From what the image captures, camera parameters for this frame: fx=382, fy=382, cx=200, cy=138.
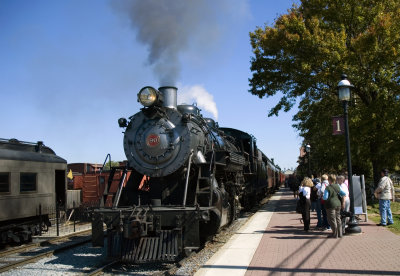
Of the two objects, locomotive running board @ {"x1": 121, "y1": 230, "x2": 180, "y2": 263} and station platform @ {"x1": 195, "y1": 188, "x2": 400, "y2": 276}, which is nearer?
station platform @ {"x1": 195, "y1": 188, "x2": 400, "y2": 276}

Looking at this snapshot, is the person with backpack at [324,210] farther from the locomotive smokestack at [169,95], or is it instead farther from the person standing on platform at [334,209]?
the locomotive smokestack at [169,95]

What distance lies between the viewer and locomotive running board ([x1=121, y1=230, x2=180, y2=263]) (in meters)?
7.37

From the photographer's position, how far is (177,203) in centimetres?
887

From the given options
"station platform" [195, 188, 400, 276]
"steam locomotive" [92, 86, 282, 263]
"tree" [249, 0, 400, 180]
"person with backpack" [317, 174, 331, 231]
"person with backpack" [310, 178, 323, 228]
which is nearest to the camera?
"station platform" [195, 188, 400, 276]

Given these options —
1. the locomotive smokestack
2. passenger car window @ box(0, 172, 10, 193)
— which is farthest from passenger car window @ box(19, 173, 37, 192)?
the locomotive smokestack

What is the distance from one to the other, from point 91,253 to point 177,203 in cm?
268

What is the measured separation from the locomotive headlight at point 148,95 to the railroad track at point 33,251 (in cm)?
447

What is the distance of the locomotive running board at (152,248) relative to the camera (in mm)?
7367

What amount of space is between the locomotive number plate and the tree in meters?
9.44

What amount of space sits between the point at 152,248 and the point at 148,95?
3.42 meters

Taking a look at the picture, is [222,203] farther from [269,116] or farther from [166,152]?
[269,116]

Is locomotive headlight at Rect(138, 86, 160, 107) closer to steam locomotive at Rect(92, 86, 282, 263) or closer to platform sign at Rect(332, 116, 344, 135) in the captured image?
steam locomotive at Rect(92, 86, 282, 263)

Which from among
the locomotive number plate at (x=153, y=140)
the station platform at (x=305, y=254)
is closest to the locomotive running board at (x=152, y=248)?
the station platform at (x=305, y=254)

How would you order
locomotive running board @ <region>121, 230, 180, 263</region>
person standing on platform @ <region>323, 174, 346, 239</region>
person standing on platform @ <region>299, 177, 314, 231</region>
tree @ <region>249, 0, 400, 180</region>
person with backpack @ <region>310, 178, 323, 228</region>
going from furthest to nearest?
tree @ <region>249, 0, 400, 180</region>, person with backpack @ <region>310, 178, 323, 228</region>, person standing on platform @ <region>299, 177, 314, 231</region>, person standing on platform @ <region>323, 174, 346, 239</region>, locomotive running board @ <region>121, 230, 180, 263</region>
